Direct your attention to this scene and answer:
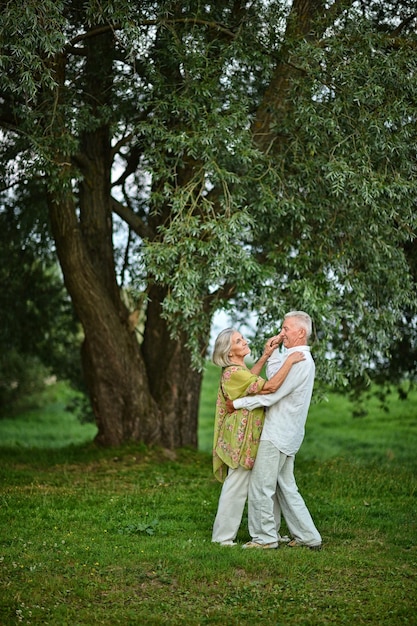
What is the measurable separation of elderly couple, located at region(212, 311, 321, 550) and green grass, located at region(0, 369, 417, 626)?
289mm

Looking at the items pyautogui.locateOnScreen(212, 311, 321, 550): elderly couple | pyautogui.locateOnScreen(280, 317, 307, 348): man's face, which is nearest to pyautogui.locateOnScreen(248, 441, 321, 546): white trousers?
pyautogui.locateOnScreen(212, 311, 321, 550): elderly couple

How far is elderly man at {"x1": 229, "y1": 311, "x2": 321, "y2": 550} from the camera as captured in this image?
8383 mm

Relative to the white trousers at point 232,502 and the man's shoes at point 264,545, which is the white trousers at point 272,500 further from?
the white trousers at point 232,502

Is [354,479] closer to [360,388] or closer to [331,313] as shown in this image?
[331,313]

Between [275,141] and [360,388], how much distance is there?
6.82 m

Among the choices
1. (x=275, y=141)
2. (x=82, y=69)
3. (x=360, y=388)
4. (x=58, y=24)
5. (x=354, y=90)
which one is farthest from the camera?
(x=360, y=388)

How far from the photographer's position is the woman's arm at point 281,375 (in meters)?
8.32

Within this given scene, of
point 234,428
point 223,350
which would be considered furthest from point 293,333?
point 234,428

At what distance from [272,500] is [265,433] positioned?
0.63m

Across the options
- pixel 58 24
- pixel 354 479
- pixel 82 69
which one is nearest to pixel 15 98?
pixel 82 69

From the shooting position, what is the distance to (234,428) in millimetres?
8609

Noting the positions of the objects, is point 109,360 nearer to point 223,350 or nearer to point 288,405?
point 223,350

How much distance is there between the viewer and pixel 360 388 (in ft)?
58.6

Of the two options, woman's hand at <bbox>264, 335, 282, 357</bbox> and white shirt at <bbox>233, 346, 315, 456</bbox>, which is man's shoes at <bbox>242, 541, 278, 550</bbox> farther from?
woman's hand at <bbox>264, 335, 282, 357</bbox>
